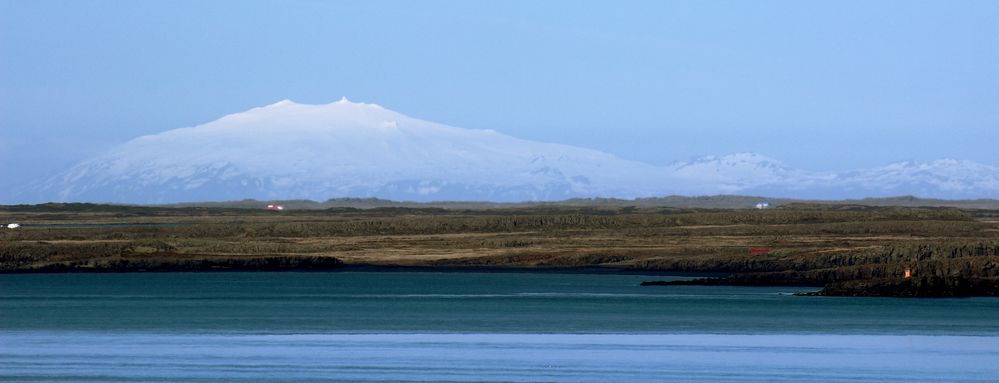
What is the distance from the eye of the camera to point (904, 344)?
50.8 meters

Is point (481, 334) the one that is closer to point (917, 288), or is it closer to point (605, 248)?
point (917, 288)

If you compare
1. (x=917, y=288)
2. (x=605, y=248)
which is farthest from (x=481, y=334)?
(x=605, y=248)

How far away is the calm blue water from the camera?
4353 cm

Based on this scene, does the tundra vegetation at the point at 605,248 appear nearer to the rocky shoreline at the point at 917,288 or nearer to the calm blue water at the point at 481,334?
the rocky shoreline at the point at 917,288

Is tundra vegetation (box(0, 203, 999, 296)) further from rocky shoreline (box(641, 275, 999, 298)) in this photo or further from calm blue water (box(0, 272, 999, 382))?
calm blue water (box(0, 272, 999, 382))

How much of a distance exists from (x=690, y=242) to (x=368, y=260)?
20.5 meters

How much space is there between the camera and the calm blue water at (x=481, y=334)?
143 ft

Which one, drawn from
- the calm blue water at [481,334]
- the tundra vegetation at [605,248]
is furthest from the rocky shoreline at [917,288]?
Result: the calm blue water at [481,334]

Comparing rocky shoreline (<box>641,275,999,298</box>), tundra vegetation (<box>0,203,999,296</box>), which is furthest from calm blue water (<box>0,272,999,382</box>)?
tundra vegetation (<box>0,203,999,296</box>)

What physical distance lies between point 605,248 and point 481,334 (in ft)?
155

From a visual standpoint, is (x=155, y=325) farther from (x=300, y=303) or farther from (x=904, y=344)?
(x=904, y=344)

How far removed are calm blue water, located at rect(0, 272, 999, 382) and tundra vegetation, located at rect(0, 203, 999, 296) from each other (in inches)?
184

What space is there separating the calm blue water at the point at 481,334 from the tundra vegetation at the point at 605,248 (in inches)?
184

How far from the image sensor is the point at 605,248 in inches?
3962
